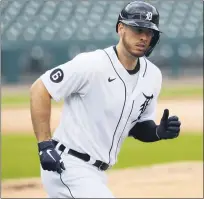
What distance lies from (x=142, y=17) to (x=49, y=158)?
1.08 m

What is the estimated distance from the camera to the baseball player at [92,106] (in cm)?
446

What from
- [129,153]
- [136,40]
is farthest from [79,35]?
[136,40]

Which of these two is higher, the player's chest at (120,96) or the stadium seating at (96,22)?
the player's chest at (120,96)

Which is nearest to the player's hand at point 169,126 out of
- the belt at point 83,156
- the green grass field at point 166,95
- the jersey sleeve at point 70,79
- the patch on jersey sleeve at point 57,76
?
the belt at point 83,156

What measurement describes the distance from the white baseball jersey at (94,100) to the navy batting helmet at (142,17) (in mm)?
236

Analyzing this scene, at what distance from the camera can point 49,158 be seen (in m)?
4.39

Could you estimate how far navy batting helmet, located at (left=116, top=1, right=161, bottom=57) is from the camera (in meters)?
4.59

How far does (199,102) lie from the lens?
27.6m

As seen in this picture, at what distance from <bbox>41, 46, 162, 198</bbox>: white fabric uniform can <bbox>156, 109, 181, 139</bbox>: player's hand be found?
272 mm

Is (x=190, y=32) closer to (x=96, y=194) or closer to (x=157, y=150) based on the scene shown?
(x=157, y=150)

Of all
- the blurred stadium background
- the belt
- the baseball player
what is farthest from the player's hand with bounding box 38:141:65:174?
the blurred stadium background

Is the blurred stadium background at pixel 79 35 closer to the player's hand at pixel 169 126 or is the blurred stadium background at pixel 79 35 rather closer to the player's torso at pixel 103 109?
the player's hand at pixel 169 126

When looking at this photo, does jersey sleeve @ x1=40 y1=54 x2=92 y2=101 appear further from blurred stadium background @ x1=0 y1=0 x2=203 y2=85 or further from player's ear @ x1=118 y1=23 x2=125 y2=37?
blurred stadium background @ x1=0 y1=0 x2=203 y2=85

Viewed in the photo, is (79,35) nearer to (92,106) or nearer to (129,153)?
(129,153)
